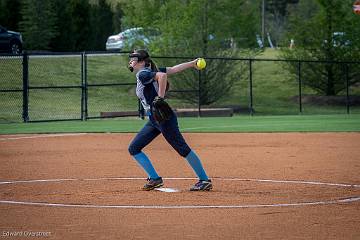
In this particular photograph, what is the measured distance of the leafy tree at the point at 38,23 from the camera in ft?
162

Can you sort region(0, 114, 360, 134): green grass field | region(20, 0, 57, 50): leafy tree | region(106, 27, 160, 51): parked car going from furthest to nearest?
1. region(20, 0, 57, 50): leafy tree
2. region(106, 27, 160, 51): parked car
3. region(0, 114, 360, 134): green grass field

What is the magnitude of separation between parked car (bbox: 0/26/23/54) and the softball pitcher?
1285 inches

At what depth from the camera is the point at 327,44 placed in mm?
42812

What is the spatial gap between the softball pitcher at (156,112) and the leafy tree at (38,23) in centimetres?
3792

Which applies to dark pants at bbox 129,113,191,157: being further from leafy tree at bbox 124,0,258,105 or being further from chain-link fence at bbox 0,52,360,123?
Result: leafy tree at bbox 124,0,258,105

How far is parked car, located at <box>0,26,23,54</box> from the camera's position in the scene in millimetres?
43656

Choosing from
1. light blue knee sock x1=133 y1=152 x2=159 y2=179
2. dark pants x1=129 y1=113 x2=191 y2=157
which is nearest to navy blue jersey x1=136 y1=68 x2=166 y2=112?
dark pants x1=129 y1=113 x2=191 y2=157

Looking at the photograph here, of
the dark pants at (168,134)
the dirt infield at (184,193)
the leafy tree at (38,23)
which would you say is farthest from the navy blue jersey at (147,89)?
the leafy tree at (38,23)

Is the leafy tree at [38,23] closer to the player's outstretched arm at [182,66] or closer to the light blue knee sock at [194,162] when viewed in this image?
the player's outstretched arm at [182,66]

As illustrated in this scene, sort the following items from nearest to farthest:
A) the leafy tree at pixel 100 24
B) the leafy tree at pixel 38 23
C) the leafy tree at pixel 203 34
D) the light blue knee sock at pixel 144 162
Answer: the light blue knee sock at pixel 144 162 < the leafy tree at pixel 203 34 < the leafy tree at pixel 38 23 < the leafy tree at pixel 100 24

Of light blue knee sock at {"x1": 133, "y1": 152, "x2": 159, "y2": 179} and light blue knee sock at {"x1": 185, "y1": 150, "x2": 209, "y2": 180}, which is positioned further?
light blue knee sock at {"x1": 133, "y1": 152, "x2": 159, "y2": 179}

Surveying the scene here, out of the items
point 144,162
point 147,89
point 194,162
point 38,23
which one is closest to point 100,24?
point 38,23

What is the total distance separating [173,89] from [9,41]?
10.8 m

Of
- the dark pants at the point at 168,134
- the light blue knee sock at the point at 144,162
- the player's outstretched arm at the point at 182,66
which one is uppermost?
the player's outstretched arm at the point at 182,66
